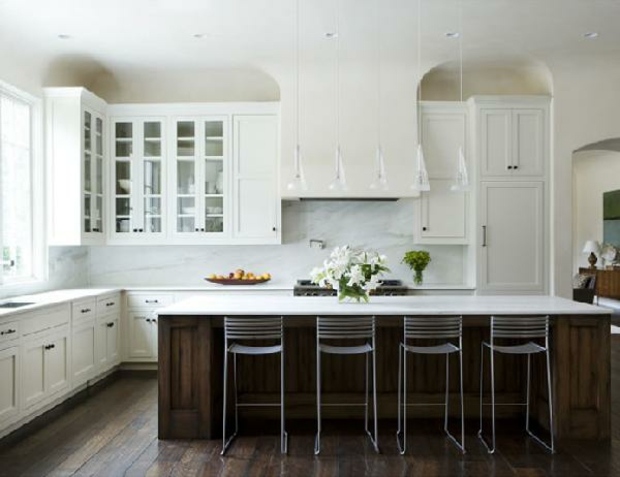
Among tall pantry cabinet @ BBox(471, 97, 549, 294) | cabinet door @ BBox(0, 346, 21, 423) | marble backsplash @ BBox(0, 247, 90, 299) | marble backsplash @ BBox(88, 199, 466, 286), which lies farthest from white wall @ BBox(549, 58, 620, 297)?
marble backsplash @ BBox(0, 247, 90, 299)

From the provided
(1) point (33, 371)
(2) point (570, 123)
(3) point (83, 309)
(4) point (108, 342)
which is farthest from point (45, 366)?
(2) point (570, 123)

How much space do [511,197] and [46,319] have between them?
4445 millimetres

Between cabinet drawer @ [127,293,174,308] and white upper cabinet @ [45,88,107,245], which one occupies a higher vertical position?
white upper cabinet @ [45,88,107,245]

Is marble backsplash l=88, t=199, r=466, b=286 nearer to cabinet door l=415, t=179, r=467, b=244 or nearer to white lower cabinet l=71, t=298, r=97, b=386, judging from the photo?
cabinet door l=415, t=179, r=467, b=244

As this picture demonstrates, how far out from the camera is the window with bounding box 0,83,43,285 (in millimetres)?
4492

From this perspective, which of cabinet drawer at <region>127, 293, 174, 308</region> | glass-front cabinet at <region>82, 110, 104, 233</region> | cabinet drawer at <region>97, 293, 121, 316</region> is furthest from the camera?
cabinet drawer at <region>127, 293, 174, 308</region>

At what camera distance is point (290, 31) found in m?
4.61

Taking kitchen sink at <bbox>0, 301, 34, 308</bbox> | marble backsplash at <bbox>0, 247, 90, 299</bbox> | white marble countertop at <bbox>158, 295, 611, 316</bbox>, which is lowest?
kitchen sink at <bbox>0, 301, 34, 308</bbox>

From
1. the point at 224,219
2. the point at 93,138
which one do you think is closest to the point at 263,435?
the point at 224,219

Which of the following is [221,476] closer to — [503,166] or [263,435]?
[263,435]

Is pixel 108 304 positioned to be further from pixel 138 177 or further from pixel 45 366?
pixel 138 177

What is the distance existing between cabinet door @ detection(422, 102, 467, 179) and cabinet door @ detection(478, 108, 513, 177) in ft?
0.66

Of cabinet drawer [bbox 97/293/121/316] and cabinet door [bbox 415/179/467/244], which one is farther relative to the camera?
cabinet door [bbox 415/179/467/244]

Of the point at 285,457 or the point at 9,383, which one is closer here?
the point at 285,457
